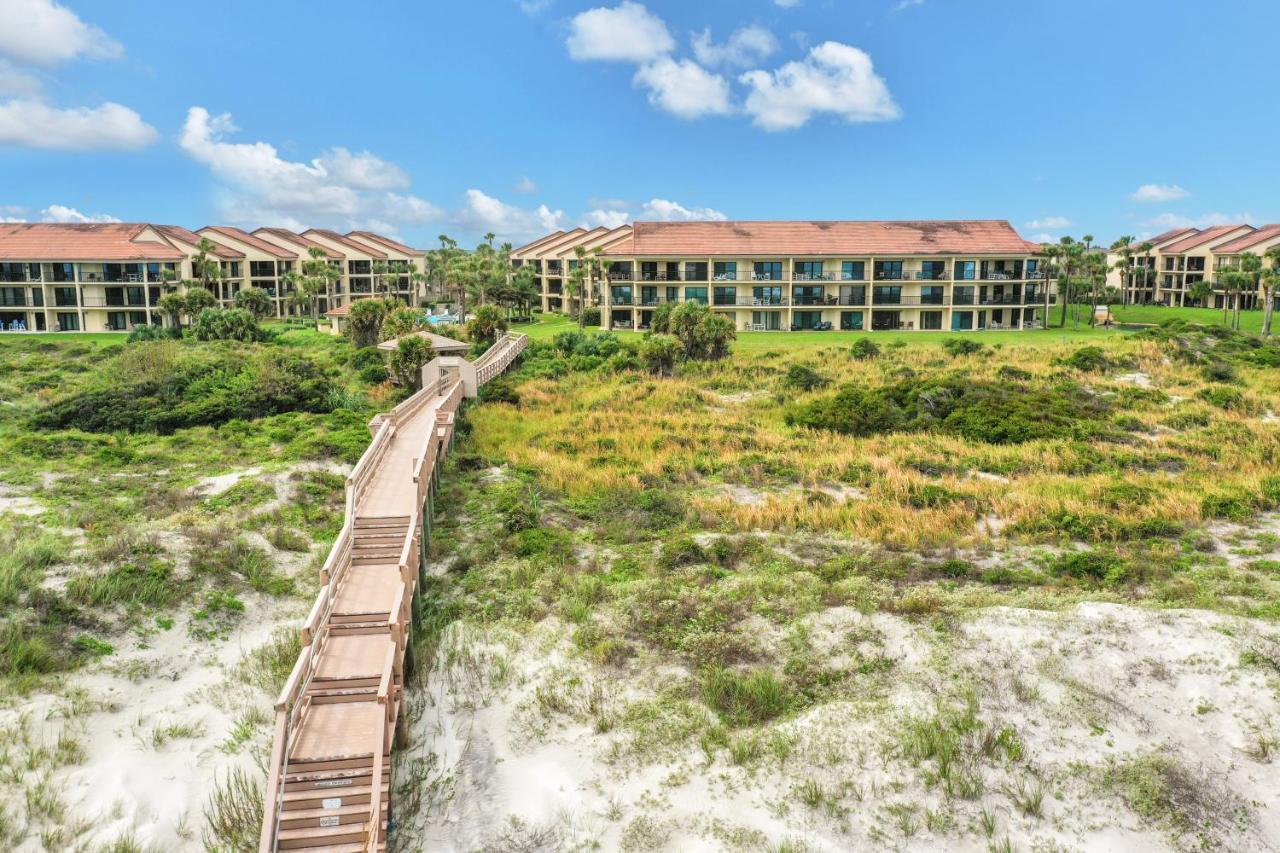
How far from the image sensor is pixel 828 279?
78938mm

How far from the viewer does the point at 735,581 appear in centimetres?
2119

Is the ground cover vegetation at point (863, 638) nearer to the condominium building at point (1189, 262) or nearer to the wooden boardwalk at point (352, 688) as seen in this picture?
the wooden boardwalk at point (352, 688)

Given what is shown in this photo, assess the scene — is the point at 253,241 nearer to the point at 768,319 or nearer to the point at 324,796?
the point at 768,319

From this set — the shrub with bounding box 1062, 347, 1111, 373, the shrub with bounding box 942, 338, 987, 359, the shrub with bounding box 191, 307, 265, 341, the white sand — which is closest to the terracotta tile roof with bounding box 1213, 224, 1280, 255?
the shrub with bounding box 942, 338, 987, 359

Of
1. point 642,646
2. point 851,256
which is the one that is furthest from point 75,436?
point 851,256

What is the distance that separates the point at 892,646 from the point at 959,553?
585 cm

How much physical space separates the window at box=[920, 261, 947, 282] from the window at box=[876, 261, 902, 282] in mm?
2047

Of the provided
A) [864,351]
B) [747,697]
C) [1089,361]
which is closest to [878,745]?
[747,697]

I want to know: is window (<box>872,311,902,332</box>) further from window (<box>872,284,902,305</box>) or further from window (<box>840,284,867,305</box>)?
window (<box>840,284,867,305</box>)

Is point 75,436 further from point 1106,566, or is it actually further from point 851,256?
point 851,256

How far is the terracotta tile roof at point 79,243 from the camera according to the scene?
249ft

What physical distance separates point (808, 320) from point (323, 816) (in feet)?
237

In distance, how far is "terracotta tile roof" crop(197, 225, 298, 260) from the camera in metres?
95.6

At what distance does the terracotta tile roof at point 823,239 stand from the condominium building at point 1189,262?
25.3 m
